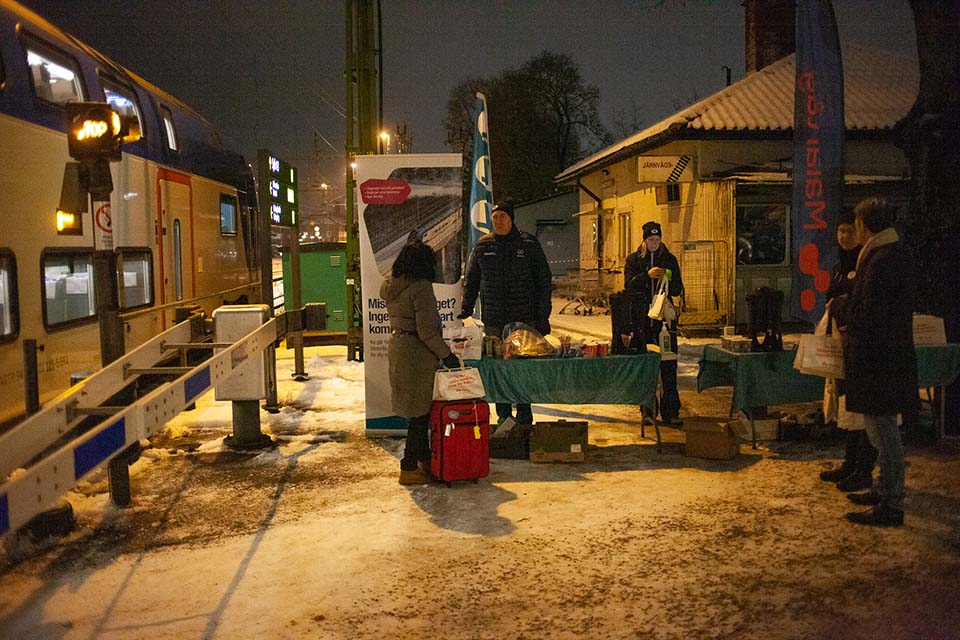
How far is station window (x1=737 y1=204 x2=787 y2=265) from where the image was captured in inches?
716

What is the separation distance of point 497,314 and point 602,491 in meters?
2.31

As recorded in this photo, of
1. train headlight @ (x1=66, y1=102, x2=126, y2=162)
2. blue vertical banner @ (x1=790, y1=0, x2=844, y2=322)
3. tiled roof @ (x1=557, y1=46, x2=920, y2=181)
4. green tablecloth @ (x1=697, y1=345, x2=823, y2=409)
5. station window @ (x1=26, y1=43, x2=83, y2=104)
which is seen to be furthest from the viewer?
tiled roof @ (x1=557, y1=46, x2=920, y2=181)

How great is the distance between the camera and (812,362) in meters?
6.51

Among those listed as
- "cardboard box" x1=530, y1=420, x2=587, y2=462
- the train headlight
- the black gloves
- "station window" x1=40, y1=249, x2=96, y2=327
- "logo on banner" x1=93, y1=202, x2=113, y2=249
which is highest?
the train headlight

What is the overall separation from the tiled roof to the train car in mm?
10126

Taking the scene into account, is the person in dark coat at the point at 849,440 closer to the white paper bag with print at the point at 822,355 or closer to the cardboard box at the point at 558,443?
the white paper bag with print at the point at 822,355

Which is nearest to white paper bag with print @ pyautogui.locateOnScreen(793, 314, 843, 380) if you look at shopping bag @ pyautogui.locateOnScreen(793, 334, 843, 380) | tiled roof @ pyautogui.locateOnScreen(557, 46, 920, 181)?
shopping bag @ pyautogui.locateOnScreen(793, 334, 843, 380)

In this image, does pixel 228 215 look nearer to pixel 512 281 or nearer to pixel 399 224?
pixel 399 224

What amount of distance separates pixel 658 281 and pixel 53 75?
6.02 m

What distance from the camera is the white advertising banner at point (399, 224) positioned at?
8375 mm

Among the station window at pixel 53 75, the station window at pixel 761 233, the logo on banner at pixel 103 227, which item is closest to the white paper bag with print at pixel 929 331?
the logo on banner at pixel 103 227

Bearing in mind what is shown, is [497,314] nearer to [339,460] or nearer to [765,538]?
[339,460]

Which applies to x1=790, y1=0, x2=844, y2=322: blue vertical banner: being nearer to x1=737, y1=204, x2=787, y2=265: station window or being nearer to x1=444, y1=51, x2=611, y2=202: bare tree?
x1=737, y1=204, x2=787, y2=265: station window

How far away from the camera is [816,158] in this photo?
28.5 ft
